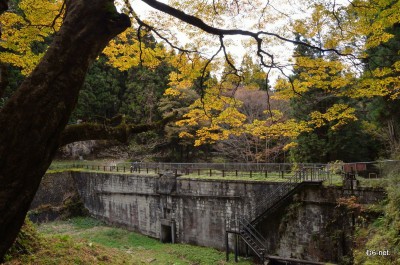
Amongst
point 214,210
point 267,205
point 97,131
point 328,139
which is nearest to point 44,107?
point 97,131

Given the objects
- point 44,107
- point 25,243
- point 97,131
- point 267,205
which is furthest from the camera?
point 267,205

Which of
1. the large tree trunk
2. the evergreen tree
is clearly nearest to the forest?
the large tree trunk

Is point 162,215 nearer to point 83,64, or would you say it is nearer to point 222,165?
point 222,165

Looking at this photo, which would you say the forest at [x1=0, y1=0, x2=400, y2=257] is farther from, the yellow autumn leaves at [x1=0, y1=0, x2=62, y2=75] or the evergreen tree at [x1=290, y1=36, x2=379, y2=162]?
the evergreen tree at [x1=290, y1=36, x2=379, y2=162]

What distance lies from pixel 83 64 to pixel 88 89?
118 feet

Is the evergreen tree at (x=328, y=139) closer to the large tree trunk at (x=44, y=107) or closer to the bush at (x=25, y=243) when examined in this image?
the bush at (x=25, y=243)

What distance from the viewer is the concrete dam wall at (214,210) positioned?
13.0m

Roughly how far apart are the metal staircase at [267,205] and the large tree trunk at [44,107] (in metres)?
12.4

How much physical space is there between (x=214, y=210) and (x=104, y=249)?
9.69m

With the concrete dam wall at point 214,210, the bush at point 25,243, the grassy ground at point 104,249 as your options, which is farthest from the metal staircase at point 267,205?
the bush at point 25,243

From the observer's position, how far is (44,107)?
2697 millimetres

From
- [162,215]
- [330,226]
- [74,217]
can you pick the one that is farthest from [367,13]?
[74,217]

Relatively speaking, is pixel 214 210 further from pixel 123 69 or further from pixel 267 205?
pixel 123 69

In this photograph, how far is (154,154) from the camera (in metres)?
33.2
